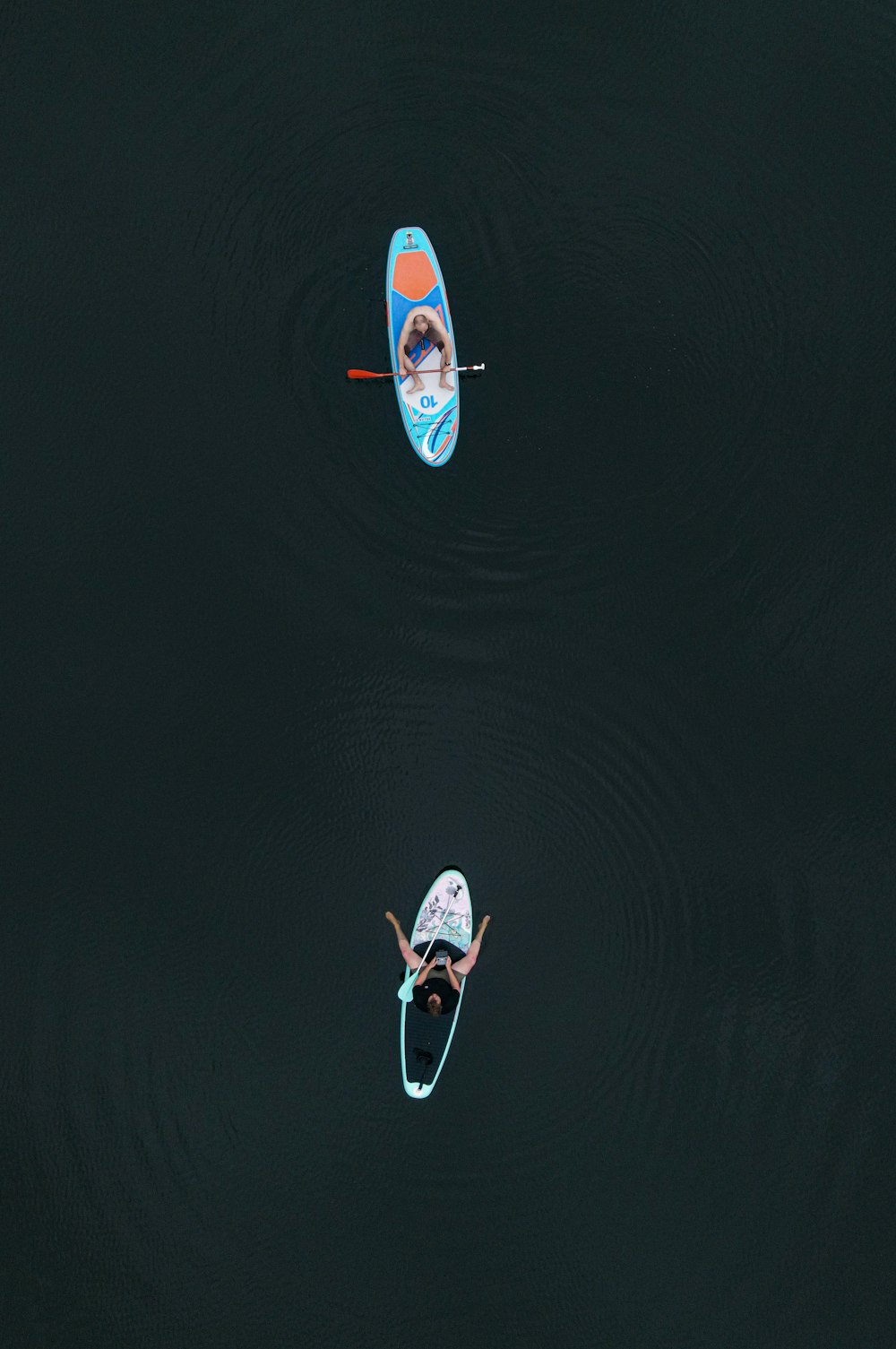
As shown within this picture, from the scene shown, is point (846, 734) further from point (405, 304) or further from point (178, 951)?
point (178, 951)

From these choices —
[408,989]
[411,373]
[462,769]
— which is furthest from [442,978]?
[411,373]

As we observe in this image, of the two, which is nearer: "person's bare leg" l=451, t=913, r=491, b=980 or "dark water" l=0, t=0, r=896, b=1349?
"person's bare leg" l=451, t=913, r=491, b=980

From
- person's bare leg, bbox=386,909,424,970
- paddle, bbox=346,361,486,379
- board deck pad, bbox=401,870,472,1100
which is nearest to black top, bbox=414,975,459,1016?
board deck pad, bbox=401,870,472,1100

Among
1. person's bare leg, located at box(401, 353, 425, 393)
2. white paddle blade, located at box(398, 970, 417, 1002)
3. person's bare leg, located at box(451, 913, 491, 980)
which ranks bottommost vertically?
white paddle blade, located at box(398, 970, 417, 1002)

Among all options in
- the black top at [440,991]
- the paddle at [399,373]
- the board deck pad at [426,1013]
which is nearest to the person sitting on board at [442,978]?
the black top at [440,991]

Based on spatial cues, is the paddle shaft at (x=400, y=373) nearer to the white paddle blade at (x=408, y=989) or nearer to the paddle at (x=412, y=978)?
the paddle at (x=412, y=978)

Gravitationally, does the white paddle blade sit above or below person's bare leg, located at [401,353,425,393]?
below

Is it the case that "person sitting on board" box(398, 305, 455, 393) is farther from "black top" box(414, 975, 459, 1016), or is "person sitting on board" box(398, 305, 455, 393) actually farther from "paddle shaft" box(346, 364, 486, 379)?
"black top" box(414, 975, 459, 1016)
